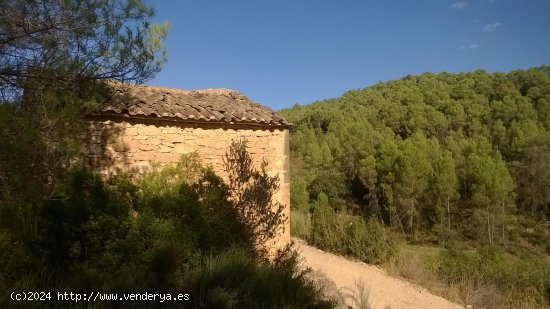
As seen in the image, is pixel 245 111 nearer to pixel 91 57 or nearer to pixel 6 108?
pixel 91 57

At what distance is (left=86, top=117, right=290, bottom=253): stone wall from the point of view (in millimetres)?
6191

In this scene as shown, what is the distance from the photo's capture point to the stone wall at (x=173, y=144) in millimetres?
6191

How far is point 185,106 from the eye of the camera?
23.4 ft

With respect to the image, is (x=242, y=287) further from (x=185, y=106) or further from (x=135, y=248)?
(x=185, y=106)

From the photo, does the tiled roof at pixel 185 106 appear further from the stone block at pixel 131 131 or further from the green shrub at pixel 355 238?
the green shrub at pixel 355 238

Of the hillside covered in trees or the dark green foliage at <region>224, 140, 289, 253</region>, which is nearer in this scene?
the dark green foliage at <region>224, 140, 289, 253</region>

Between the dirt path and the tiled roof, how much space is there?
3.12 m

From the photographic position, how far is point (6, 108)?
149 inches

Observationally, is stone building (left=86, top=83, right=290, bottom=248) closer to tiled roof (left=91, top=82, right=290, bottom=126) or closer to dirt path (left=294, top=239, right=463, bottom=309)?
tiled roof (left=91, top=82, right=290, bottom=126)

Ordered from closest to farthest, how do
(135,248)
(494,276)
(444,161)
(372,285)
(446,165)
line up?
(135,248), (372,285), (494,276), (446,165), (444,161)

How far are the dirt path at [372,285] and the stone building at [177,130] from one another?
5.83 feet

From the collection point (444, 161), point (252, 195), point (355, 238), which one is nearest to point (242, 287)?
point (252, 195)

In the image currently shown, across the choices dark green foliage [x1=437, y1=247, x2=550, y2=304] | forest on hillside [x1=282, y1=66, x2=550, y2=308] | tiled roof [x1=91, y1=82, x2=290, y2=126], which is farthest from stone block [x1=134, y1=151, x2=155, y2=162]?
forest on hillside [x1=282, y1=66, x2=550, y2=308]

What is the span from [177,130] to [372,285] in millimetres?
5555
